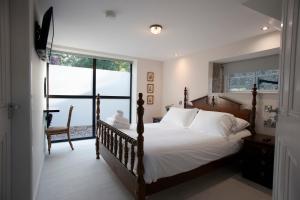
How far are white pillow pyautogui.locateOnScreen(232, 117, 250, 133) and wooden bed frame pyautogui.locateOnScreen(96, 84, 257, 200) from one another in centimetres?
14

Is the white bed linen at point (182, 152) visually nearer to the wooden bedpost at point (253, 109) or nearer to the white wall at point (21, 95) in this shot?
the wooden bedpost at point (253, 109)

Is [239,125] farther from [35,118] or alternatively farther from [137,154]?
[35,118]

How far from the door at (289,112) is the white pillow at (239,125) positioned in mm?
1819

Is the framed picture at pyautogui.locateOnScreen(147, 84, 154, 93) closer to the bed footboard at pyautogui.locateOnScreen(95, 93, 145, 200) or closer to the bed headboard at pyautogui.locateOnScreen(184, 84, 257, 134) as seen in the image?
the bed headboard at pyautogui.locateOnScreen(184, 84, 257, 134)

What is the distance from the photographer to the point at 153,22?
2588 millimetres

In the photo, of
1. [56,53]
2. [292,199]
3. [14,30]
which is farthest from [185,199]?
[56,53]

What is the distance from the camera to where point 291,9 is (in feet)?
3.35

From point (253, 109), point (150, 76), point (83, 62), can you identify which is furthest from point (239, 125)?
point (83, 62)

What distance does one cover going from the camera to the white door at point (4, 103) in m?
1.42

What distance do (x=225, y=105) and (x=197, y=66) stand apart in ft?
3.94

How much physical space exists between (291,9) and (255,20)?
65.1 inches

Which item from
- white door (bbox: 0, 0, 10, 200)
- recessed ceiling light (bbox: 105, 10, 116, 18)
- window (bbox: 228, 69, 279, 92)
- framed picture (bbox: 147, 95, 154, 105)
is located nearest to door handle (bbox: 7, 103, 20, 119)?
white door (bbox: 0, 0, 10, 200)

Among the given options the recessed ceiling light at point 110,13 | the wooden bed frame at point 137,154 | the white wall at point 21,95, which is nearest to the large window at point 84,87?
the wooden bed frame at point 137,154

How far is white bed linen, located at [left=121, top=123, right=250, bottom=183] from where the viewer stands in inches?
74.6
